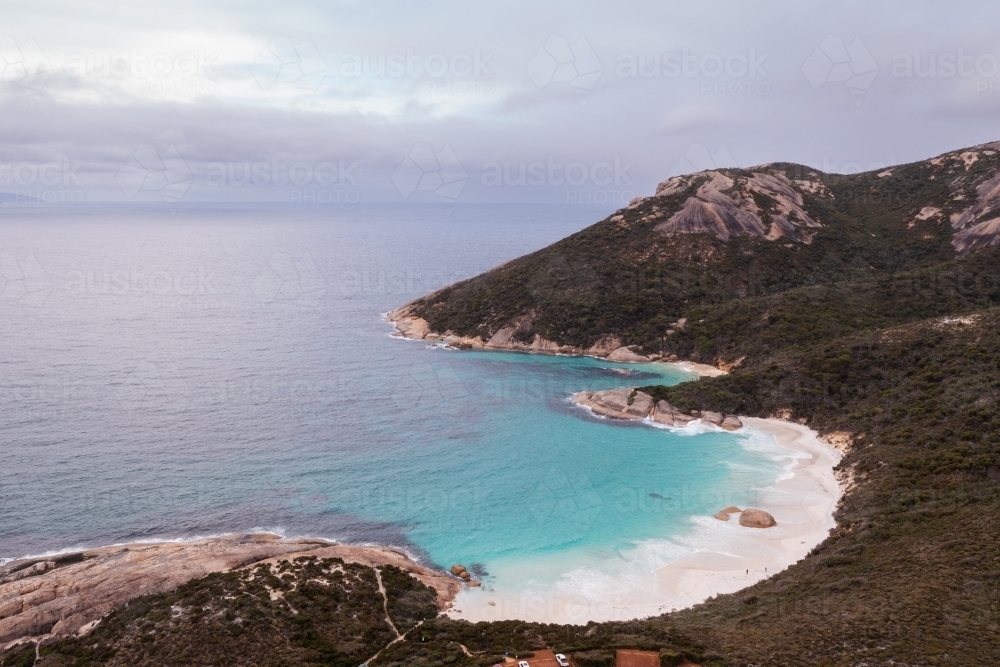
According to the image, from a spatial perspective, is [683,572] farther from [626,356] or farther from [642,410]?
[626,356]

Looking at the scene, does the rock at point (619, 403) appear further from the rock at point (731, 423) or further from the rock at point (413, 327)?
the rock at point (413, 327)

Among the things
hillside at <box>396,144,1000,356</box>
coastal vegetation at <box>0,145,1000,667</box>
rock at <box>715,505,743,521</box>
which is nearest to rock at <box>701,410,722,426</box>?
coastal vegetation at <box>0,145,1000,667</box>

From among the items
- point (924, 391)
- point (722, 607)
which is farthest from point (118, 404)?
point (924, 391)

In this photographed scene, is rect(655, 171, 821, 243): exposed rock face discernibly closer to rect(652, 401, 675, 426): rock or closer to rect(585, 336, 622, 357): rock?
rect(585, 336, 622, 357): rock

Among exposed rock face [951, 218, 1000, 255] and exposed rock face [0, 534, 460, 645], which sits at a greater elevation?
exposed rock face [951, 218, 1000, 255]

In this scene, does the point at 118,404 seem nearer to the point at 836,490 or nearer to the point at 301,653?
the point at 301,653

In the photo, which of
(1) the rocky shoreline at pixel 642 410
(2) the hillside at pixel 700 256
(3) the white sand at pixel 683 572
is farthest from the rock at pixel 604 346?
(3) the white sand at pixel 683 572
